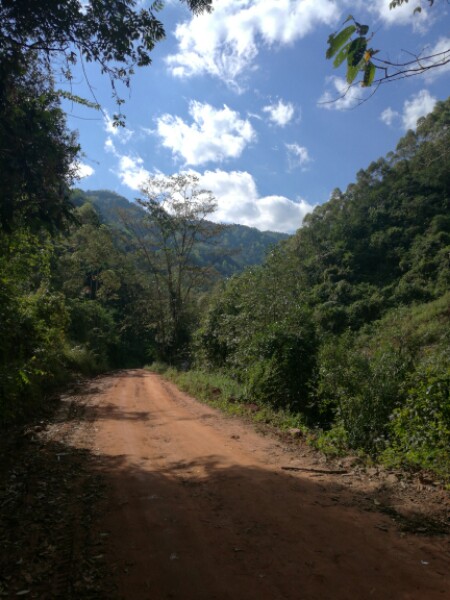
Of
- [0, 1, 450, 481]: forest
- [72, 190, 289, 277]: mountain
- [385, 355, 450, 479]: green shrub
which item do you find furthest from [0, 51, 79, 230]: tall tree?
[72, 190, 289, 277]: mountain

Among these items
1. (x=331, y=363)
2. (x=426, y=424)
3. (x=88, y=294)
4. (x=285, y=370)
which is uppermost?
(x=88, y=294)

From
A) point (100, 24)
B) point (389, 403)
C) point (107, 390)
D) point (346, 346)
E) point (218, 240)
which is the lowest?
point (107, 390)

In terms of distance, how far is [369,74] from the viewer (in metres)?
2.72

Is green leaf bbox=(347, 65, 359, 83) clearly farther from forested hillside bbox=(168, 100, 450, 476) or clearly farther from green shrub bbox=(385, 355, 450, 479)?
green shrub bbox=(385, 355, 450, 479)

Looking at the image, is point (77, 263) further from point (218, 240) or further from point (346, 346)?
point (346, 346)

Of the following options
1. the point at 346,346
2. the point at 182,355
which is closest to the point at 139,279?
the point at 182,355

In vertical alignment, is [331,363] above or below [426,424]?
above

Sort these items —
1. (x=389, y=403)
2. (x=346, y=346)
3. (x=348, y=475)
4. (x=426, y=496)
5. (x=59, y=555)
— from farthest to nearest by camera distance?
(x=346, y=346) → (x=389, y=403) → (x=348, y=475) → (x=426, y=496) → (x=59, y=555)

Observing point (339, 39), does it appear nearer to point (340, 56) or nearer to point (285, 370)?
point (340, 56)

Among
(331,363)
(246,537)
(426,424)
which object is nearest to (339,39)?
(246,537)

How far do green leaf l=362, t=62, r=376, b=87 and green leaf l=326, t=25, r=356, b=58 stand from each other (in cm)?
40

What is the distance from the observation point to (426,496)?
5098mm

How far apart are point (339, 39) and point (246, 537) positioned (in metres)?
4.10

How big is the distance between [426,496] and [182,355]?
24.0 m
